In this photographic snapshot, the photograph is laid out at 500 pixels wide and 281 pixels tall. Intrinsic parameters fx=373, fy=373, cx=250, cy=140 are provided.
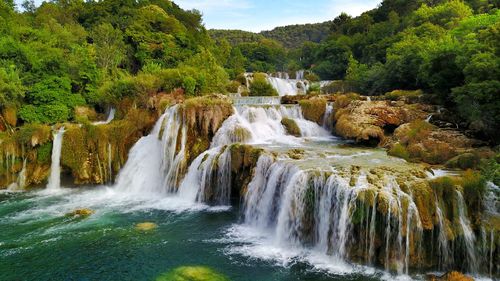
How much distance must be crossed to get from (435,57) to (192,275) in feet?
53.6

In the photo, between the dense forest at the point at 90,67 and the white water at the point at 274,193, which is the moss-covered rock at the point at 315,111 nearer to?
the white water at the point at 274,193

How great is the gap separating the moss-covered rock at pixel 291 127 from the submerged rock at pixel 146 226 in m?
9.92

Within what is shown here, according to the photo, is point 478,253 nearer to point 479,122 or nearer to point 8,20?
point 479,122

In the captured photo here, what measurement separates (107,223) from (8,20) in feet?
77.6

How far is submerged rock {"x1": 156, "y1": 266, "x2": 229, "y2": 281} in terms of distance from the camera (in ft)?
33.5

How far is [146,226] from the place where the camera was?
45.4ft

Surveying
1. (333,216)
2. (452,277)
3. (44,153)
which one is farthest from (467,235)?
(44,153)

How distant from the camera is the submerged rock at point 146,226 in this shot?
539 inches

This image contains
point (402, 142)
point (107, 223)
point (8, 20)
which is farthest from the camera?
point (8, 20)

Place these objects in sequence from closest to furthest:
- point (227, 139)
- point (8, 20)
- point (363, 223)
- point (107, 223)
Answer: point (363, 223), point (107, 223), point (227, 139), point (8, 20)

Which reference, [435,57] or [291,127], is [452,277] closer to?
[291,127]

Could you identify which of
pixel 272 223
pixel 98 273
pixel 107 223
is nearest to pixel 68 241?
pixel 107 223

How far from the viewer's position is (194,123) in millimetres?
19031

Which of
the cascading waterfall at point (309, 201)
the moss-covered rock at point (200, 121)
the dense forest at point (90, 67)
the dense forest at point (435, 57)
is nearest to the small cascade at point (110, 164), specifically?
the cascading waterfall at point (309, 201)
